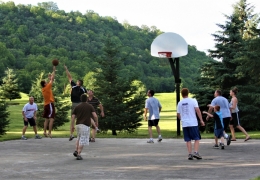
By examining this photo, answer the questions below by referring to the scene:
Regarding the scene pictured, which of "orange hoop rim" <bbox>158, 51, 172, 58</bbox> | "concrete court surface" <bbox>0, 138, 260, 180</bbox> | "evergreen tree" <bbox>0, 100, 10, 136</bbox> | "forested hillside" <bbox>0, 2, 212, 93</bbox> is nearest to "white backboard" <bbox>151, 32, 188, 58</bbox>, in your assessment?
"orange hoop rim" <bbox>158, 51, 172, 58</bbox>

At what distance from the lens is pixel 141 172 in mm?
10242

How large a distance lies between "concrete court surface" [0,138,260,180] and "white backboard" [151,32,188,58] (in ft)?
22.0

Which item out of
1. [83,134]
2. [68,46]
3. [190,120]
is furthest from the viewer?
[68,46]

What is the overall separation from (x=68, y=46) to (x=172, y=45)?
146857 millimetres

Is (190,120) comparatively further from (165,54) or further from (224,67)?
(224,67)

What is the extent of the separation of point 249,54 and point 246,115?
12.7ft

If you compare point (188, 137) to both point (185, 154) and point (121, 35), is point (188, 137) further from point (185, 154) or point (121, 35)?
point (121, 35)

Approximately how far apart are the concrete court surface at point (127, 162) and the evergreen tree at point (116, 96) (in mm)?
11141

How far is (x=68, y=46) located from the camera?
167m

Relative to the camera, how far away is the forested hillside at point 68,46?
15062cm

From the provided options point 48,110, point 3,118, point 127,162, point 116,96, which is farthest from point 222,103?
point 116,96

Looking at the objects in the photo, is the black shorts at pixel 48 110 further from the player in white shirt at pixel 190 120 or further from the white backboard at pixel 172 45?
the player in white shirt at pixel 190 120

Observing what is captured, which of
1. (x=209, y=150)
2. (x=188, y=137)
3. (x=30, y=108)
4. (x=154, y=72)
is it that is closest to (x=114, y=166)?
(x=188, y=137)

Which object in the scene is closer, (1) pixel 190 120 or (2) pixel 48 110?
(1) pixel 190 120
